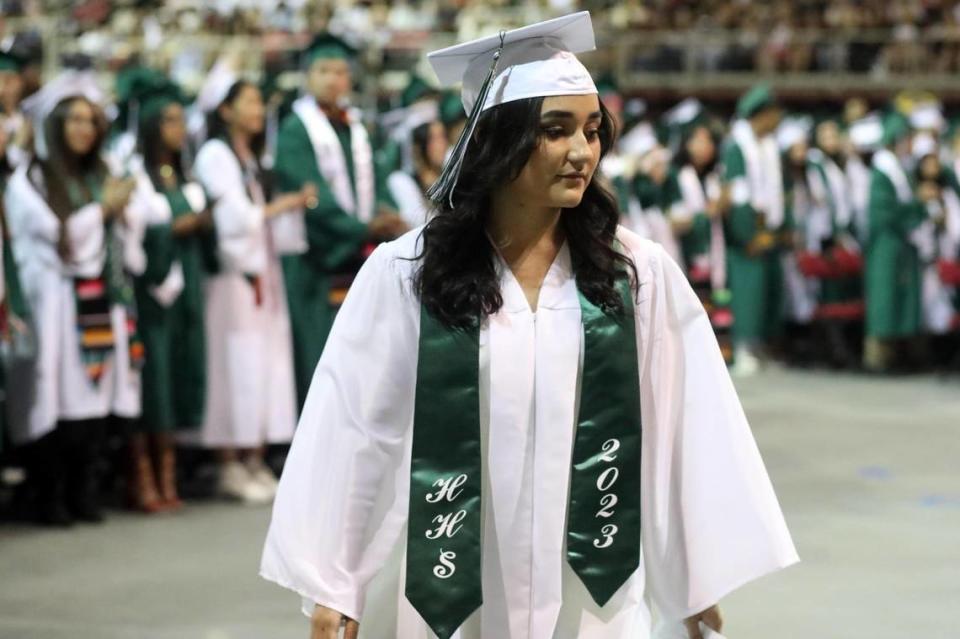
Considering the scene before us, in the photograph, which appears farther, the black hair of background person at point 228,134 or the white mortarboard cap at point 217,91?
the white mortarboard cap at point 217,91

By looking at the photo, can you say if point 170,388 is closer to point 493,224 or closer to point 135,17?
point 493,224

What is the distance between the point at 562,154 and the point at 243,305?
452cm

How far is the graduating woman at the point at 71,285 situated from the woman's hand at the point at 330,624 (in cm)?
394

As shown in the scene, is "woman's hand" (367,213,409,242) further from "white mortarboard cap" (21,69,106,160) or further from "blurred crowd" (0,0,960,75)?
"blurred crowd" (0,0,960,75)

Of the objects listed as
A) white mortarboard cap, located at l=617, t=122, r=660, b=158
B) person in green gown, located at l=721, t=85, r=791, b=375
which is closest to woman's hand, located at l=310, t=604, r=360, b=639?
white mortarboard cap, located at l=617, t=122, r=660, b=158

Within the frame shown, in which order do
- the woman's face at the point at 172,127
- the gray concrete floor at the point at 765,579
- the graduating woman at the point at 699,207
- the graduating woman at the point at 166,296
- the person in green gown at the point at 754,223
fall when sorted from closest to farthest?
the gray concrete floor at the point at 765,579 → the graduating woman at the point at 166,296 → the woman's face at the point at 172,127 → the graduating woman at the point at 699,207 → the person in green gown at the point at 754,223

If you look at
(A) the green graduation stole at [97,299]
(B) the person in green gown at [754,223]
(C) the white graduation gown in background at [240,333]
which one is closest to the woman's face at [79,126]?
(A) the green graduation stole at [97,299]

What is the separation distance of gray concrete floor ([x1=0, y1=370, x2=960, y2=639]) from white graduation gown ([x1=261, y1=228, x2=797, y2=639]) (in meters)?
2.14

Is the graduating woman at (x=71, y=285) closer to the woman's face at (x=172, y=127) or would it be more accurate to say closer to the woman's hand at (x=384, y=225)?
the woman's face at (x=172, y=127)

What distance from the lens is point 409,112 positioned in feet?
29.7

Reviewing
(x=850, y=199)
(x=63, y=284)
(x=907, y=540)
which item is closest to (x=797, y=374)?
(x=850, y=199)

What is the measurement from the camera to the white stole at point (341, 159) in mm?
6941

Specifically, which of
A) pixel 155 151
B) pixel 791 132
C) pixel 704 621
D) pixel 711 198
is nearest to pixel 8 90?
pixel 155 151

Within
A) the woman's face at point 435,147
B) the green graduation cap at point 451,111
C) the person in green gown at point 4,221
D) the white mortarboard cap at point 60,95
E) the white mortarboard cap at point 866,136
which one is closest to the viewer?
the person in green gown at point 4,221
